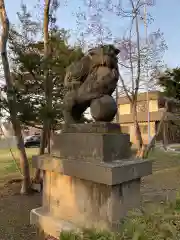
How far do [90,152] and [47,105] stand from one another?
348 cm

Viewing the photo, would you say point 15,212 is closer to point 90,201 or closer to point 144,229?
point 90,201

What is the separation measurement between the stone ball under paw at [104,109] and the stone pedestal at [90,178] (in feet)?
0.44

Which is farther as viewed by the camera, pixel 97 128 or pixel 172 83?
pixel 172 83

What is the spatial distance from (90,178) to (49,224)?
1.10 m

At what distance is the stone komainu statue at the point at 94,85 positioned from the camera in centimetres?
311

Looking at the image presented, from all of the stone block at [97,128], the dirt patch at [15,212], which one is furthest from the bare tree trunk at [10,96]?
the stone block at [97,128]

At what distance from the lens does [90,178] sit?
281cm

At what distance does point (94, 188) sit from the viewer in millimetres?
2955

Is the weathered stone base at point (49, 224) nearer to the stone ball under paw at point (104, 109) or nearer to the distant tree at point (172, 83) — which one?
the stone ball under paw at point (104, 109)

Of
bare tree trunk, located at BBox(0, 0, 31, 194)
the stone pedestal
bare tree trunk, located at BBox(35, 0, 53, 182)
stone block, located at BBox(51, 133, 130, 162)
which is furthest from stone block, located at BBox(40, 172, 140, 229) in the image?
bare tree trunk, located at BBox(35, 0, 53, 182)

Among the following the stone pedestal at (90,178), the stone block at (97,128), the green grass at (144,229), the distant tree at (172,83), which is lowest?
→ the green grass at (144,229)

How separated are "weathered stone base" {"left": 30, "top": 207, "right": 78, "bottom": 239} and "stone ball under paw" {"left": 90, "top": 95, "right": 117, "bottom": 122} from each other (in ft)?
4.65

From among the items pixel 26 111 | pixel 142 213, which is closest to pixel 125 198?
pixel 142 213

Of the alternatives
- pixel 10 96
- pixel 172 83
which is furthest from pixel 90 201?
pixel 172 83
